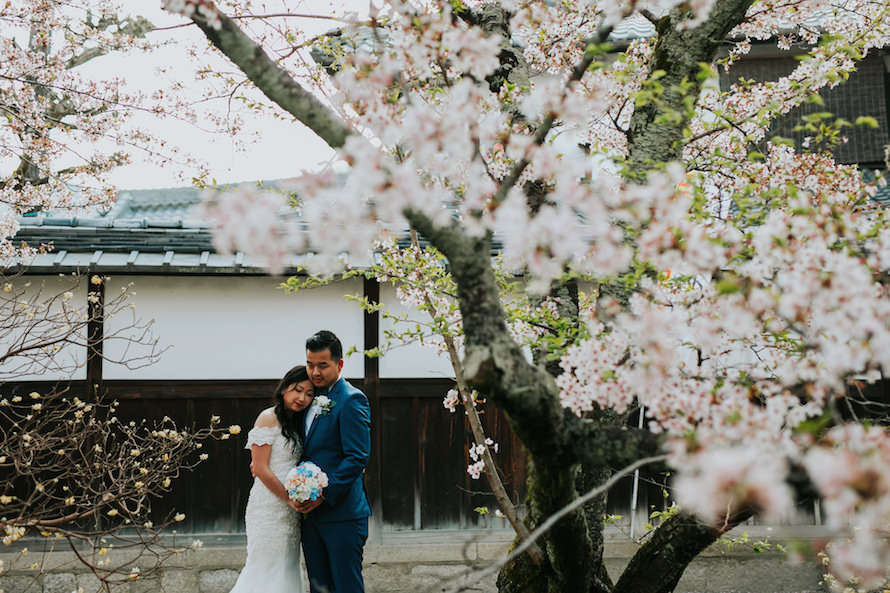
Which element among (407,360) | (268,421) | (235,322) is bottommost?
(268,421)

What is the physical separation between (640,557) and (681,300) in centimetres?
148

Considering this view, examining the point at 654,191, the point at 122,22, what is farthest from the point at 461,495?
the point at 122,22

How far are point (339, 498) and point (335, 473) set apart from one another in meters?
0.18

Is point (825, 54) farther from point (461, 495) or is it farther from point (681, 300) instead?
point (461, 495)

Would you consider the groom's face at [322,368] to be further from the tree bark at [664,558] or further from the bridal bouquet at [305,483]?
the tree bark at [664,558]

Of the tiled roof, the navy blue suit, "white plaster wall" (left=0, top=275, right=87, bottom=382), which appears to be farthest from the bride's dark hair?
"white plaster wall" (left=0, top=275, right=87, bottom=382)

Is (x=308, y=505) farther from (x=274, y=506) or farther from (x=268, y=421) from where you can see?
(x=268, y=421)

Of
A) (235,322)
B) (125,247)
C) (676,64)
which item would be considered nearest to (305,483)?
(235,322)

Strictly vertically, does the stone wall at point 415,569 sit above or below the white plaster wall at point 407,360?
below

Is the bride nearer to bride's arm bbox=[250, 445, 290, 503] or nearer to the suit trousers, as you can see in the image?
bride's arm bbox=[250, 445, 290, 503]

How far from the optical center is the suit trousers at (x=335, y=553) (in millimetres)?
4371

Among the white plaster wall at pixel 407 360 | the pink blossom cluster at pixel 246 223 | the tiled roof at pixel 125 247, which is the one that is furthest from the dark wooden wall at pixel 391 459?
the pink blossom cluster at pixel 246 223

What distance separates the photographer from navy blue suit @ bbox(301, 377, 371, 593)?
14.4 feet

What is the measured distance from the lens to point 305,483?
167 inches
